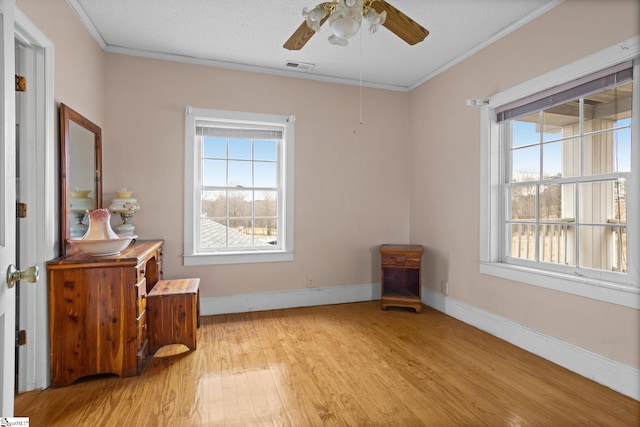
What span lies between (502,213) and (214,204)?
3065 millimetres

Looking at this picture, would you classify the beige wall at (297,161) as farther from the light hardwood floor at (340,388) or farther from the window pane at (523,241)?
the window pane at (523,241)

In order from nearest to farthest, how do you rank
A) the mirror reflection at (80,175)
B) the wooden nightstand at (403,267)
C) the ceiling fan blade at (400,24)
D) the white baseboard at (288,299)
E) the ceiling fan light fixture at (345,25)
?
the ceiling fan light fixture at (345,25) → the ceiling fan blade at (400,24) → the mirror reflection at (80,175) → the white baseboard at (288,299) → the wooden nightstand at (403,267)

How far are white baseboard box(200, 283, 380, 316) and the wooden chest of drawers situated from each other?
1304mm

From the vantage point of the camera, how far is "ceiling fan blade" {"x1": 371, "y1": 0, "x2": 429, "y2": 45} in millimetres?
1903

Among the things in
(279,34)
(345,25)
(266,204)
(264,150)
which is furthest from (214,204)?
(345,25)

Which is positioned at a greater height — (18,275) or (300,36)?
(300,36)

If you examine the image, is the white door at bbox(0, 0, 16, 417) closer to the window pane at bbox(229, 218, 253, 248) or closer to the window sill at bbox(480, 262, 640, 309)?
the window pane at bbox(229, 218, 253, 248)

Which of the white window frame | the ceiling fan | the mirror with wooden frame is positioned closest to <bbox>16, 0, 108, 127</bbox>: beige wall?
the mirror with wooden frame

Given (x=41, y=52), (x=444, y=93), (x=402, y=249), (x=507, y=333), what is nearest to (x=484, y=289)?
(x=507, y=333)

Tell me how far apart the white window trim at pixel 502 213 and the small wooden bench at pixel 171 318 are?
277 centimetres

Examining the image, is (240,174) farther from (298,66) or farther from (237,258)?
(298,66)

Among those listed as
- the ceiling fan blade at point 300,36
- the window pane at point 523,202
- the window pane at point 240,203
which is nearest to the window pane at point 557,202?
the window pane at point 523,202

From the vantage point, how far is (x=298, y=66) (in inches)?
150

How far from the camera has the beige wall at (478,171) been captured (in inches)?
89.8
